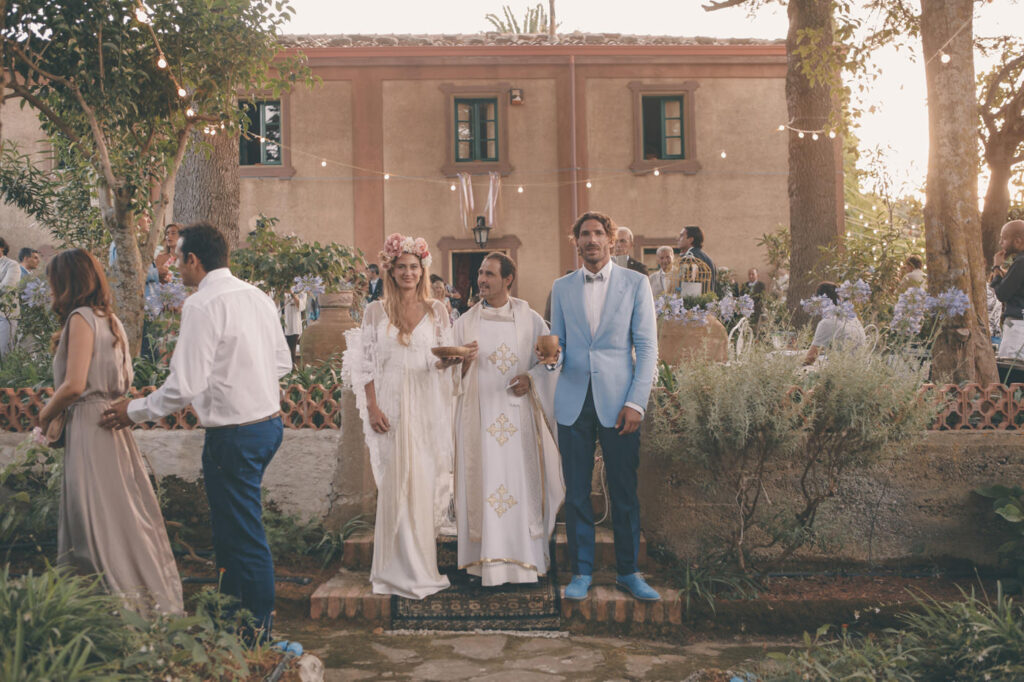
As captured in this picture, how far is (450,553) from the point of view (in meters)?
5.71

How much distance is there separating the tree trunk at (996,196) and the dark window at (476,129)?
383 inches

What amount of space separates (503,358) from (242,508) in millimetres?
→ 1865

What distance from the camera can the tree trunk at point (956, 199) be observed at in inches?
262

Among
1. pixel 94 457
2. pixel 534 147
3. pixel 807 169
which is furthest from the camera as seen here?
pixel 534 147

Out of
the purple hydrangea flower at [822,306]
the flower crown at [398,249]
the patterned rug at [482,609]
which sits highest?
the flower crown at [398,249]

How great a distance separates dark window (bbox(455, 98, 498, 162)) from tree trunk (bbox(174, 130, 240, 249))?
10.6 meters

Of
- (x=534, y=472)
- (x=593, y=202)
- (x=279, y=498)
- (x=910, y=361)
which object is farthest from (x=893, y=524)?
(x=593, y=202)

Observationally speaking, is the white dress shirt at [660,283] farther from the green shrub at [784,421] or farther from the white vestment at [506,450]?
the white vestment at [506,450]

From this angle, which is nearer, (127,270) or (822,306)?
(127,270)

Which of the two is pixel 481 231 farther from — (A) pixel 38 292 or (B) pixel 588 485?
(B) pixel 588 485

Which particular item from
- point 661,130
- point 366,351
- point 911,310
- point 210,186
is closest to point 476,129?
point 661,130

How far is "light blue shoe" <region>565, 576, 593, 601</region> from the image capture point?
5.02 metres

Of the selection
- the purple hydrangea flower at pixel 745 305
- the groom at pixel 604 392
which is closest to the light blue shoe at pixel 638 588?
the groom at pixel 604 392

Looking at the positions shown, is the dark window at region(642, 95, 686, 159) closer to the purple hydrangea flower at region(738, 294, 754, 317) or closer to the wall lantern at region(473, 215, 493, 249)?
the wall lantern at region(473, 215, 493, 249)
